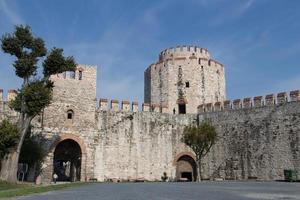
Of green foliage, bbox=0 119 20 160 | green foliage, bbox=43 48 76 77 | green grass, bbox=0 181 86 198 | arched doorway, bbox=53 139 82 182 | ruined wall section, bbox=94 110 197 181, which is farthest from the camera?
ruined wall section, bbox=94 110 197 181

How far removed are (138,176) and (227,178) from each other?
17.9 feet

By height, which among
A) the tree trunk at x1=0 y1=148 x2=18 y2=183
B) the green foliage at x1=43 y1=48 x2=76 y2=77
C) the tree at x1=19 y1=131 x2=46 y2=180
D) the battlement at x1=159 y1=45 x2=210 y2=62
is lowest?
the tree trunk at x1=0 y1=148 x2=18 y2=183

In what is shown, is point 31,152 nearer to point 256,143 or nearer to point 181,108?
point 181,108

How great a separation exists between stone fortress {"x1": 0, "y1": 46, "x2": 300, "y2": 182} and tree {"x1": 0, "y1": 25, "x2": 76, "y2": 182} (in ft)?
13.7

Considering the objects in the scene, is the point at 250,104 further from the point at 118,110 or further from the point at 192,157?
the point at 118,110

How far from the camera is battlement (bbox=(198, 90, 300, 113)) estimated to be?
2198 cm

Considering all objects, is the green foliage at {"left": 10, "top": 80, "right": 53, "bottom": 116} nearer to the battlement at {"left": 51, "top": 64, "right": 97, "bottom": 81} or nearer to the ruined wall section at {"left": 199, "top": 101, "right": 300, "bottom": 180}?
the battlement at {"left": 51, "top": 64, "right": 97, "bottom": 81}

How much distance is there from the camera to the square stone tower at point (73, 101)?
22.1m

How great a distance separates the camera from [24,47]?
59.4 ft

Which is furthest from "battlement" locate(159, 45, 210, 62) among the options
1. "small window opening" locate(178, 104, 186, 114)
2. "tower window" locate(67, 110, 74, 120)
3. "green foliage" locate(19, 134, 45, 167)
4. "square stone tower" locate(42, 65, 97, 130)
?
"green foliage" locate(19, 134, 45, 167)

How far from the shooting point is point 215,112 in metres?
25.3

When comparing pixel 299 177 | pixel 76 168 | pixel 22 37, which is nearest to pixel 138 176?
pixel 76 168

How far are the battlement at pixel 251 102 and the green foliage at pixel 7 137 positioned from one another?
43.7ft

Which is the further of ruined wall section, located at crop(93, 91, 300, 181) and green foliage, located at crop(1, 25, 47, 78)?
ruined wall section, located at crop(93, 91, 300, 181)
